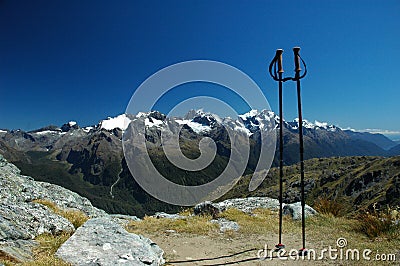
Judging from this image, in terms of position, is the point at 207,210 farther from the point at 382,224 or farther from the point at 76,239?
the point at 76,239

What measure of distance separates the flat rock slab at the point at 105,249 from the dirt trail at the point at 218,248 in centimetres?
132

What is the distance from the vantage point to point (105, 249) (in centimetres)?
945

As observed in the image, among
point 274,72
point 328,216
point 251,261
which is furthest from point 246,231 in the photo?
point 274,72

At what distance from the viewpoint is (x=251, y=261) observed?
11047 millimetres

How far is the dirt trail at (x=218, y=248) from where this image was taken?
11.0m

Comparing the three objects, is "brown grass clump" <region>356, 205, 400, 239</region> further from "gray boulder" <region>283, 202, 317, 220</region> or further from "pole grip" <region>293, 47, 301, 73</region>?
"pole grip" <region>293, 47, 301, 73</region>

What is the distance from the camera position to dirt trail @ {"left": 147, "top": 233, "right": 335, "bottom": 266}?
11023 millimetres

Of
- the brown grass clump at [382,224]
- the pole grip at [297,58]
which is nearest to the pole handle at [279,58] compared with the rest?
the pole grip at [297,58]

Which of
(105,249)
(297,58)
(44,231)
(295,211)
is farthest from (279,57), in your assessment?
(44,231)

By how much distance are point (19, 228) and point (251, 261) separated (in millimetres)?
8406

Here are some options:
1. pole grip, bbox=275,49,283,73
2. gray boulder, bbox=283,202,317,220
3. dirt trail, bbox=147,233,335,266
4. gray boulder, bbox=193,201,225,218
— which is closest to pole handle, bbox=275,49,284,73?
pole grip, bbox=275,49,283,73

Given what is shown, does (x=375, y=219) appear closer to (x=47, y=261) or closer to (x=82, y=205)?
(x=47, y=261)

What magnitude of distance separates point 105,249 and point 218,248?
16.7 ft

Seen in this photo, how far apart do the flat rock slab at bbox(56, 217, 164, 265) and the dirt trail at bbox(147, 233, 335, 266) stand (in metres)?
1.32
